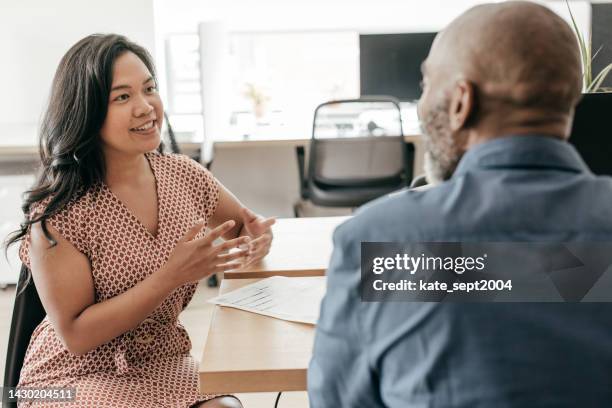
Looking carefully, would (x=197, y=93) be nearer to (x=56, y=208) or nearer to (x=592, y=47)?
(x=592, y=47)

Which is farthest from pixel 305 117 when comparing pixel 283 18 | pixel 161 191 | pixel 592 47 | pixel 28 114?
pixel 161 191

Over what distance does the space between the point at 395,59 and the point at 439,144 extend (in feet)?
11.7

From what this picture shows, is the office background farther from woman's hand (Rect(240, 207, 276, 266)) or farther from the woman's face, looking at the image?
the woman's face

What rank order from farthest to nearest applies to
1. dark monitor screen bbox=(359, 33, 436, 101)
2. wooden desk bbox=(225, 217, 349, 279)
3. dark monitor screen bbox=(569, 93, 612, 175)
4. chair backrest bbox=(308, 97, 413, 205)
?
dark monitor screen bbox=(359, 33, 436, 101), chair backrest bbox=(308, 97, 413, 205), dark monitor screen bbox=(569, 93, 612, 175), wooden desk bbox=(225, 217, 349, 279)

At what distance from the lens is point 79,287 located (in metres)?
1.19

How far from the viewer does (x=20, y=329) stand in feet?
4.12

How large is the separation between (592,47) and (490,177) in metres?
2.46

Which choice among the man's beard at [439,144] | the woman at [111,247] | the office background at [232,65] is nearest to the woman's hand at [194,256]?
the woman at [111,247]

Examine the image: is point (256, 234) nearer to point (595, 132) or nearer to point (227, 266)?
point (227, 266)

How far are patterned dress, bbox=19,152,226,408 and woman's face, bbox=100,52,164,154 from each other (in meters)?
0.09

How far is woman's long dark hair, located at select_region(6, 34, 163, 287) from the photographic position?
1.27 meters

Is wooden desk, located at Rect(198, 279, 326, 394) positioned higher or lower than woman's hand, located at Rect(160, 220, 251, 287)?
lower
